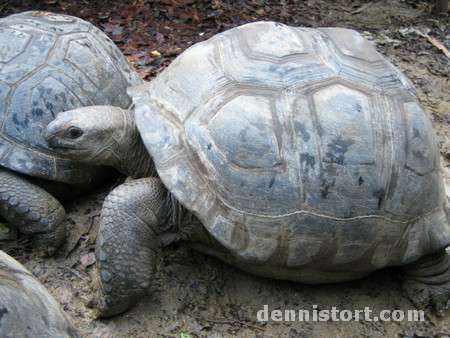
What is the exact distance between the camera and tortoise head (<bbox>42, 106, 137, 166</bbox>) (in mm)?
3045

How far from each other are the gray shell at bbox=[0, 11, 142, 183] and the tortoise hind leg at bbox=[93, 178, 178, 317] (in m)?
0.74

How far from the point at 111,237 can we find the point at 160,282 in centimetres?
59

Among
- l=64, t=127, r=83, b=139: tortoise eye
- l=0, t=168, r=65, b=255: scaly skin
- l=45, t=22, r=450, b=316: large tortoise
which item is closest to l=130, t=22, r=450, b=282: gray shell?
l=45, t=22, r=450, b=316: large tortoise

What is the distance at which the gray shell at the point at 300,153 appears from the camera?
2809 millimetres

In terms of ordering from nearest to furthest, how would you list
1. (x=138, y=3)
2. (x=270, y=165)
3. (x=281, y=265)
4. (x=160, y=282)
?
1. (x=270, y=165)
2. (x=281, y=265)
3. (x=160, y=282)
4. (x=138, y=3)

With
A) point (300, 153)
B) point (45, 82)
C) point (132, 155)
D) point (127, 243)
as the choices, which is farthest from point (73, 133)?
point (300, 153)

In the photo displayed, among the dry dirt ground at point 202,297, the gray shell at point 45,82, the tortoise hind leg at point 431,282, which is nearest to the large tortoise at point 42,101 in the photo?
the gray shell at point 45,82

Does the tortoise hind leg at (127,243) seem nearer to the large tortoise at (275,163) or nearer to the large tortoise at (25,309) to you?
the large tortoise at (275,163)

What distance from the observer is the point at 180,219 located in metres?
3.06

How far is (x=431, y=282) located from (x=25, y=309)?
8.47ft

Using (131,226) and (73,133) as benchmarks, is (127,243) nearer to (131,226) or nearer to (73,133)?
(131,226)

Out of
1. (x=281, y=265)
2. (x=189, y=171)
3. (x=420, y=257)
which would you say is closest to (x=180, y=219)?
(x=189, y=171)

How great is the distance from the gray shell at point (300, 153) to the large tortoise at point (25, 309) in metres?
1.00

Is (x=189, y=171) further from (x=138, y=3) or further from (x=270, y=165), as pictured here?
(x=138, y=3)
